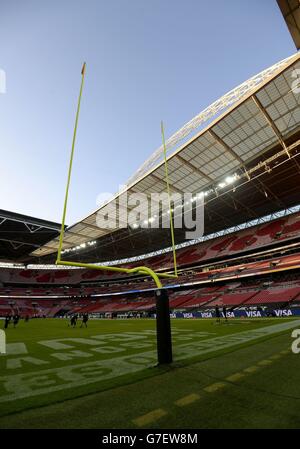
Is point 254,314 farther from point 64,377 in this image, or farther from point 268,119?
point 64,377

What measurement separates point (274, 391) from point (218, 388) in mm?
775

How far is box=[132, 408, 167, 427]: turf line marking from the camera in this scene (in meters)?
2.52

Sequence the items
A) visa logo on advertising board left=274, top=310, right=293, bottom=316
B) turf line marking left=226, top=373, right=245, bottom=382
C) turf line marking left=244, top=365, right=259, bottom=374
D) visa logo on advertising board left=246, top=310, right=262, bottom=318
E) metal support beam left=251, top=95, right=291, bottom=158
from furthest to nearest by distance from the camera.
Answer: visa logo on advertising board left=246, top=310, right=262, bottom=318, visa logo on advertising board left=274, top=310, right=293, bottom=316, metal support beam left=251, top=95, right=291, bottom=158, turf line marking left=244, top=365, right=259, bottom=374, turf line marking left=226, top=373, right=245, bottom=382

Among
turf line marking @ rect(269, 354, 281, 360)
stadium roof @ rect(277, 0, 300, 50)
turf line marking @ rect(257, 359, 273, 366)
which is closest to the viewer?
turf line marking @ rect(257, 359, 273, 366)

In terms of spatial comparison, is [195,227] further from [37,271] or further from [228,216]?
[37,271]

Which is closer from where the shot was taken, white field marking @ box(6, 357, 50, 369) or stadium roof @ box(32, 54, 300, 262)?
white field marking @ box(6, 357, 50, 369)

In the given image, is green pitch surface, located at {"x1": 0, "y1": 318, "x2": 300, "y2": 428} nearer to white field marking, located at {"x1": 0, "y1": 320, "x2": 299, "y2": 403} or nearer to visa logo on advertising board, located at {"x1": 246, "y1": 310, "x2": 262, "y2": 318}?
white field marking, located at {"x1": 0, "y1": 320, "x2": 299, "y2": 403}

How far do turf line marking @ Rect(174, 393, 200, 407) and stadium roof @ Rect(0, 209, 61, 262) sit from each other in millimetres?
31640

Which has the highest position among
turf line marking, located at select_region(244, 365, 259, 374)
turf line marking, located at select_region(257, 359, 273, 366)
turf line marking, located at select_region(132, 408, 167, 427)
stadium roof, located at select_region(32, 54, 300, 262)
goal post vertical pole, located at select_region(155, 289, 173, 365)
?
stadium roof, located at select_region(32, 54, 300, 262)

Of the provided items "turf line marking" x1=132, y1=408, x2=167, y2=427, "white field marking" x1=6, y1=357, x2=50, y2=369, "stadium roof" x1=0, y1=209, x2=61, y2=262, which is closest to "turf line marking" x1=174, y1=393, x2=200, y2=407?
"turf line marking" x1=132, y1=408, x2=167, y2=427

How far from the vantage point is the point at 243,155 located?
22281 mm

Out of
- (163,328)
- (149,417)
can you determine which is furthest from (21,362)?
(149,417)

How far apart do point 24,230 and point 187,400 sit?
37.3 meters

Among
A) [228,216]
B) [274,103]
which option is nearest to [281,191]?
[228,216]
